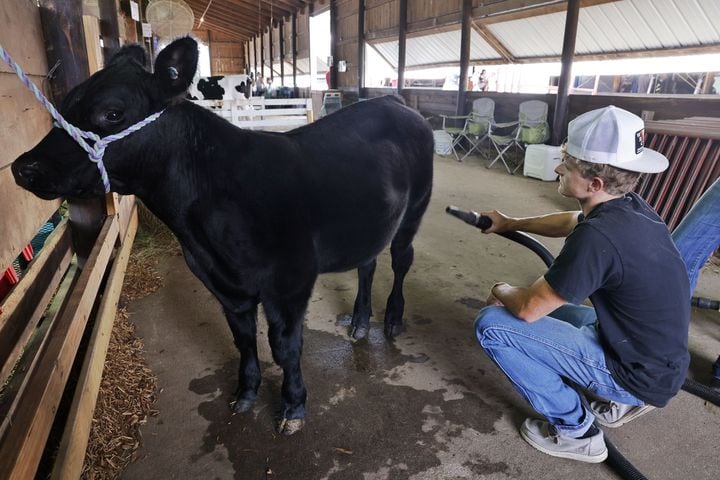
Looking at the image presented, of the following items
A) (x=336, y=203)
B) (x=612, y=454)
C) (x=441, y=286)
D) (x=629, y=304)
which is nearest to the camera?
(x=629, y=304)

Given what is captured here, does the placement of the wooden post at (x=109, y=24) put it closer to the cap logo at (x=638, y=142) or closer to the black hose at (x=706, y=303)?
the cap logo at (x=638, y=142)

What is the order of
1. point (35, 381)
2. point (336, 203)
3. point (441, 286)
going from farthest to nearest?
point (441, 286) → point (336, 203) → point (35, 381)

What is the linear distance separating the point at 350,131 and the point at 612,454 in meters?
1.91

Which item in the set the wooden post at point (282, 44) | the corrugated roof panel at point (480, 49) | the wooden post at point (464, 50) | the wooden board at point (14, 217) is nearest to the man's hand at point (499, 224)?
the wooden board at point (14, 217)

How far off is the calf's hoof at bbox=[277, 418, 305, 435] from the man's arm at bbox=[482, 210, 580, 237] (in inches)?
53.2

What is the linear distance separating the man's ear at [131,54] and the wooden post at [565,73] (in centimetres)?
747

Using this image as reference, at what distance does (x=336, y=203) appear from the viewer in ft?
6.72

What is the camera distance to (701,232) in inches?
90.0

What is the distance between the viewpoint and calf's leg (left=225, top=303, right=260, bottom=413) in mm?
2146

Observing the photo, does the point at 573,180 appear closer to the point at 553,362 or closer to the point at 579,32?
the point at 553,362

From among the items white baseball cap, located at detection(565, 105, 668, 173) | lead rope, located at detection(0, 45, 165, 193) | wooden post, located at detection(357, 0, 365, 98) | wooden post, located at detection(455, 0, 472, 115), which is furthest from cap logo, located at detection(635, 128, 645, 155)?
wooden post, located at detection(357, 0, 365, 98)

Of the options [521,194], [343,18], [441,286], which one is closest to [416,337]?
[441,286]

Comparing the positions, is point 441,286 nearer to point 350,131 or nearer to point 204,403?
point 350,131

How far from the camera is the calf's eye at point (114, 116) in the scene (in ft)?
4.68
